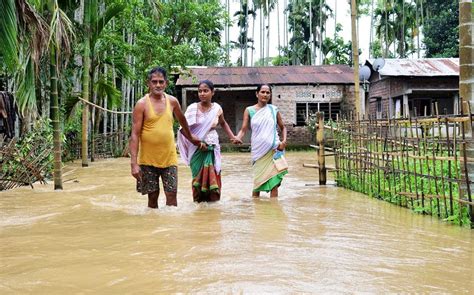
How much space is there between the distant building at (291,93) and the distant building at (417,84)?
1.26m

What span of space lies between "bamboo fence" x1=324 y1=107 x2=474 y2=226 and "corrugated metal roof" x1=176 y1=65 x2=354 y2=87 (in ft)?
41.1

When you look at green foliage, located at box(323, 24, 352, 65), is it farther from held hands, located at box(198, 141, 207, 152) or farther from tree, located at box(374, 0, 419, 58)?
held hands, located at box(198, 141, 207, 152)

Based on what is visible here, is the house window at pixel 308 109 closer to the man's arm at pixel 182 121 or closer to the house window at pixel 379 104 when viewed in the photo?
the house window at pixel 379 104

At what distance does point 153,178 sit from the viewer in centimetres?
503

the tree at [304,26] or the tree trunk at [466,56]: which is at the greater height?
the tree at [304,26]

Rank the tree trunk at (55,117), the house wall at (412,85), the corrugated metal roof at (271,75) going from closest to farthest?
1. the tree trunk at (55,117)
2. the house wall at (412,85)
3. the corrugated metal roof at (271,75)

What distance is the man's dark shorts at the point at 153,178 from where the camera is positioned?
16.4ft

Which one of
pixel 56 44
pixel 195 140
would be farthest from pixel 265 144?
pixel 56 44

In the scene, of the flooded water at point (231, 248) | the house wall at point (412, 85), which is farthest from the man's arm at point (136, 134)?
the house wall at point (412, 85)

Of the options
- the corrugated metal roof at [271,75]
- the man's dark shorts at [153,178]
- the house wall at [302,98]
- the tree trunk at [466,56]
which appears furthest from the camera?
the house wall at [302,98]

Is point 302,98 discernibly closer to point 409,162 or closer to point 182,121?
point 409,162

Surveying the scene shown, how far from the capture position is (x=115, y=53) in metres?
15.3

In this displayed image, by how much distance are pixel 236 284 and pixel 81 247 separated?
1408 mm

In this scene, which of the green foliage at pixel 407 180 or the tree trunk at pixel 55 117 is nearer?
the green foliage at pixel 407 180
